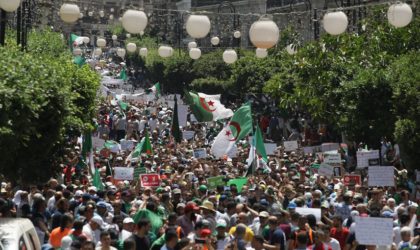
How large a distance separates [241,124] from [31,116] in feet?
35.9

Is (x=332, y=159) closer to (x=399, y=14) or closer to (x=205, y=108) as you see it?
(x=399, y=14)

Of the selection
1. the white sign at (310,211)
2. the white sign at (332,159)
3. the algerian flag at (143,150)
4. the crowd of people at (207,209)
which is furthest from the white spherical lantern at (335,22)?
the algerian flag at (143,150)

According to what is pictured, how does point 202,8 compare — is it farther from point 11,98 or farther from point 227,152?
point 11,98

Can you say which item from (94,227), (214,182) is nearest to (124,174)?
(214,182)

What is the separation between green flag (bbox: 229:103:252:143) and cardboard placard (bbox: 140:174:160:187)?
630cm

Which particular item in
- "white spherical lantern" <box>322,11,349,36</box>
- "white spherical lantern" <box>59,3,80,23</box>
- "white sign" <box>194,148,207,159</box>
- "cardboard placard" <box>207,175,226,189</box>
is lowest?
"cardboard placard" <box>207,175,226,189</box>

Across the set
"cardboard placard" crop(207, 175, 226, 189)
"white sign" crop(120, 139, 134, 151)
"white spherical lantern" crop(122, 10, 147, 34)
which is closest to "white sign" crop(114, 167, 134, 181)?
"cardboard placard" crop(207, 175, 226, 189)

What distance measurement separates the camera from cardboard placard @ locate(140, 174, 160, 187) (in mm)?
21719

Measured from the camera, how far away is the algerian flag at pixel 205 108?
34656mm

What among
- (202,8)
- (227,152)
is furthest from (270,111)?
(202,8)

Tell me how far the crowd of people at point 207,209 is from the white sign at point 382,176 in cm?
29

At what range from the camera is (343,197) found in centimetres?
1869

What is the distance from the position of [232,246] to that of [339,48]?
19289mm

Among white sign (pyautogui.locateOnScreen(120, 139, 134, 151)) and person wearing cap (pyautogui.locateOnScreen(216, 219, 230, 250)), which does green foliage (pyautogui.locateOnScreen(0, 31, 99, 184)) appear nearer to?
person wearing cap (pyautogui.locateOnScreen(216, 219, 230, 250))
